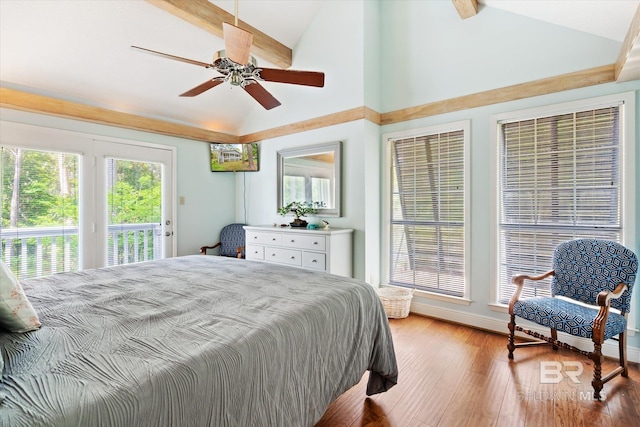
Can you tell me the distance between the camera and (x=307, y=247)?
11.4ft

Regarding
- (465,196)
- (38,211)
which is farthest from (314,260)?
(38,211)

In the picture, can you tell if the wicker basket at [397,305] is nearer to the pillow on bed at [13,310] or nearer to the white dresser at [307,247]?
the white dresser at [307,247]

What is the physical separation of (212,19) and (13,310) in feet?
9.39

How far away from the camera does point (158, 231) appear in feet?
13.6

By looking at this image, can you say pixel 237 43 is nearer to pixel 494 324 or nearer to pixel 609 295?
pixel 609 295

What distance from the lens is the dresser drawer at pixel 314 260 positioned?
11.0ft

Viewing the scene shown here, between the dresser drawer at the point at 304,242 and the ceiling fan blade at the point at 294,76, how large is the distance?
163 cm

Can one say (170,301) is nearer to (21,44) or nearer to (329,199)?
(329,199)

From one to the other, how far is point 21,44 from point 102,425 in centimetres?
362

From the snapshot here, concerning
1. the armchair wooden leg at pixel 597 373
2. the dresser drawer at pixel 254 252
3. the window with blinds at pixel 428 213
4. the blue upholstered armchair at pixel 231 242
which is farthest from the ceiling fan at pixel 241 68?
the armchair wooden leg at pixel 597 373

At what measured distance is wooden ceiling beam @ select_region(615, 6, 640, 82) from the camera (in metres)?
1.89

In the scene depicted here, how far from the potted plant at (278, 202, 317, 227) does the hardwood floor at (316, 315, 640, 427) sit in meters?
1.86

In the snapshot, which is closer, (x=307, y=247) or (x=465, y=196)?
(x=465, y=196)

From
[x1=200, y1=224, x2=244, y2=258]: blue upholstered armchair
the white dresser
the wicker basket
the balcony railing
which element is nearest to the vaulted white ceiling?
the balcony railing
